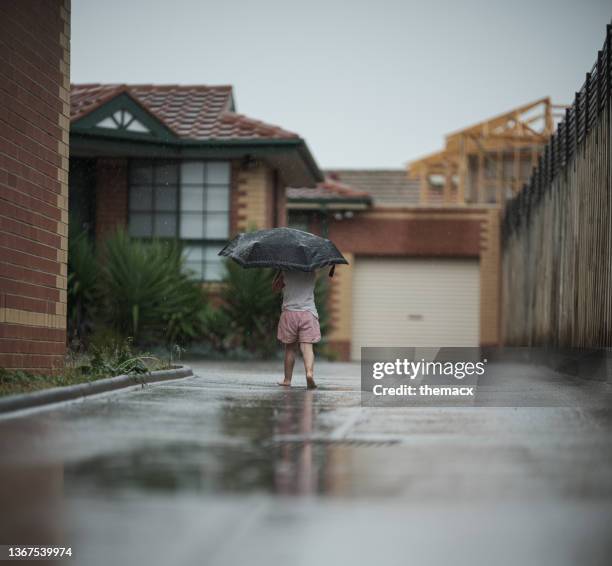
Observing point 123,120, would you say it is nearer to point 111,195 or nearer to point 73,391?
point 111,195

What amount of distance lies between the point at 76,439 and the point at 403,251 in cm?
2590

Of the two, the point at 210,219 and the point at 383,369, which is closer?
the point at 383,369

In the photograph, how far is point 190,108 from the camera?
2738cm

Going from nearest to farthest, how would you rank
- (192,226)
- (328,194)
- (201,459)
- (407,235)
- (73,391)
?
(201,459)
(73,391)
(192,226)
(328,194)
(407,235)

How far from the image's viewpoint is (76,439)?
8.01m

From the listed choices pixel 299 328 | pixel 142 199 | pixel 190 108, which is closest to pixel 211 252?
pixel 142 199

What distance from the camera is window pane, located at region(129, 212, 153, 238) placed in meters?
26.0

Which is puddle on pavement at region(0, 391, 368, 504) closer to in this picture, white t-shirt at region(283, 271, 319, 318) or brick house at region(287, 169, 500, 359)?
white t-shirt at region(283, 271, 319, 318)

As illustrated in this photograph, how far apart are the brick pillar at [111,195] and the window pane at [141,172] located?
0.51 feet

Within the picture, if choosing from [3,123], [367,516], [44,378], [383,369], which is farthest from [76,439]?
[383,369]

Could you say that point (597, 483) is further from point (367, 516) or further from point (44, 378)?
point (44, 378)

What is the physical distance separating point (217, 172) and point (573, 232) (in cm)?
1043
